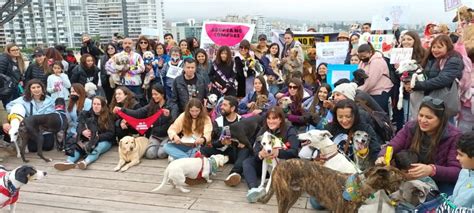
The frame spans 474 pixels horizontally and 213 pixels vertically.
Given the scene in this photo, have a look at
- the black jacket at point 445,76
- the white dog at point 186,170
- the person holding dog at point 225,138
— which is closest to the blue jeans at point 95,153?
the white dog at point 186,170

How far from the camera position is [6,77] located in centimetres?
643

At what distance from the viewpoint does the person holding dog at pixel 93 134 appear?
5.32 m

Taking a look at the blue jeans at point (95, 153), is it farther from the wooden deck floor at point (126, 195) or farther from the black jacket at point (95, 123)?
the wooden deck floor at point (126, 195)

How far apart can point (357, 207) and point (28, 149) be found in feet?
17.2

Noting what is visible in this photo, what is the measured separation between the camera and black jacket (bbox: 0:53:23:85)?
660 cm

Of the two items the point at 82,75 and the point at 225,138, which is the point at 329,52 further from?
the point at 82,75

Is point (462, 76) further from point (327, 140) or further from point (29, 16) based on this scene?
point (29, 16)

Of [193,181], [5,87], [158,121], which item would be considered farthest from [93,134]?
[5,87]

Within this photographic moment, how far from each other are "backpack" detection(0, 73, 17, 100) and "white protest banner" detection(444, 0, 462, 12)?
799cm

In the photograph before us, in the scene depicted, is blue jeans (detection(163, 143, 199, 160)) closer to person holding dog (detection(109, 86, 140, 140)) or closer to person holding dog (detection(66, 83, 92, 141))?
person holding dog (detection(109, 86, 140, 140))

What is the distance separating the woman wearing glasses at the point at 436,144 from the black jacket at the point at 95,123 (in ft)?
13.3

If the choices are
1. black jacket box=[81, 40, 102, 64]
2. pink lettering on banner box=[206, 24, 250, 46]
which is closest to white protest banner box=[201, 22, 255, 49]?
pink lettering on banner box=[206, 24, 250, 46]

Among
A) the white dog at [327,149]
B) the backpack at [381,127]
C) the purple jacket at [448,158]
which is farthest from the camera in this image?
the backpack at [381,127]

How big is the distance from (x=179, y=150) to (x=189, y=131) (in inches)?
11.9
